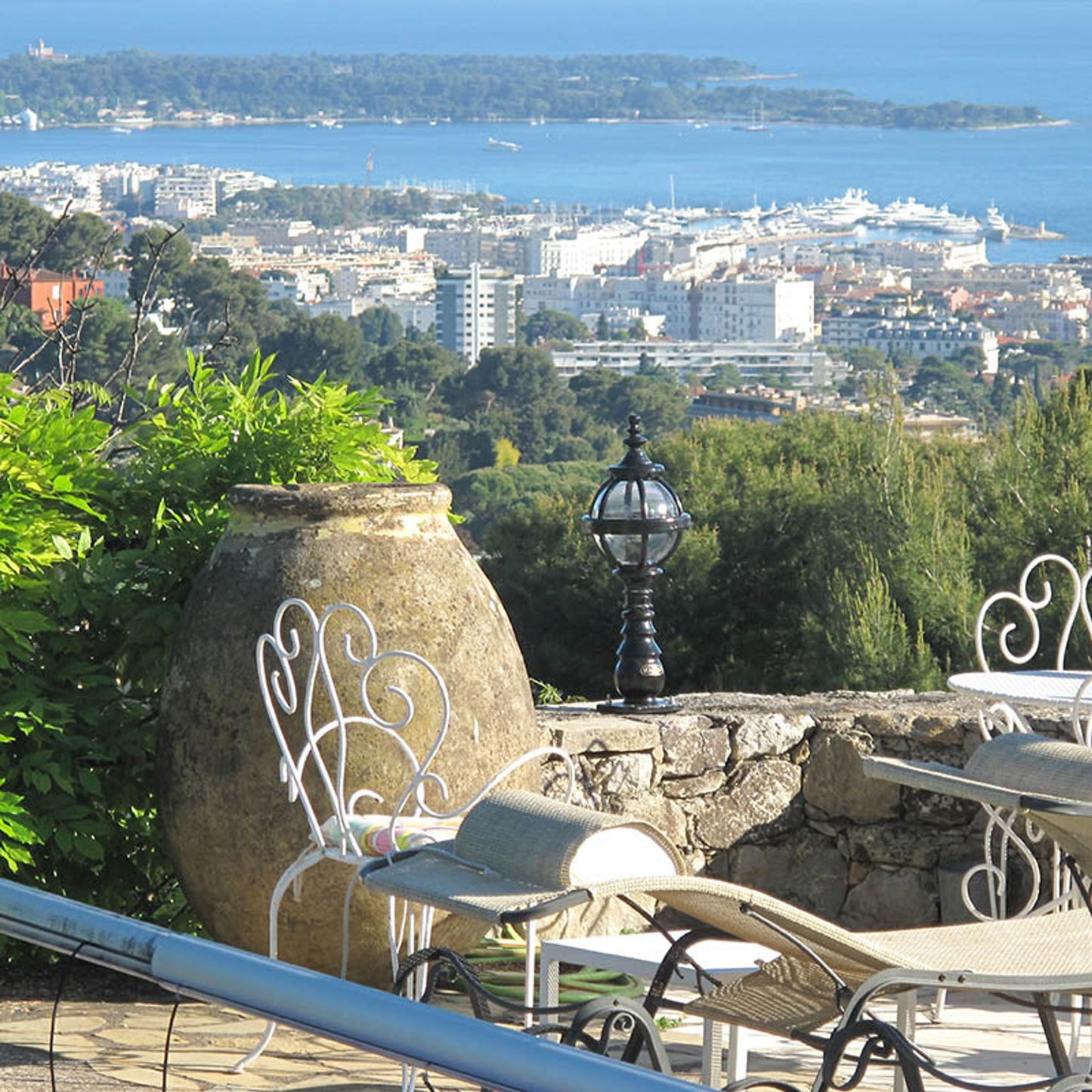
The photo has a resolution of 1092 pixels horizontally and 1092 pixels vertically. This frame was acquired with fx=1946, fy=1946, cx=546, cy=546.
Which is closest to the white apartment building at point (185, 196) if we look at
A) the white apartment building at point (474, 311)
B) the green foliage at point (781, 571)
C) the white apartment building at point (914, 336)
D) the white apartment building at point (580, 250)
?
the white apartment building at point (580, 250)

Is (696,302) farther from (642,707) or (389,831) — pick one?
(389,831)

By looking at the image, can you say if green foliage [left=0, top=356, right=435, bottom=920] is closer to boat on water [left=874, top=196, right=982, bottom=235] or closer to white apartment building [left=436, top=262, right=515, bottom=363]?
white apartment building [left=436, top=262, right=515, bottom=363]

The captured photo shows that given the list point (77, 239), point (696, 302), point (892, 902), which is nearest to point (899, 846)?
point (892, 902)

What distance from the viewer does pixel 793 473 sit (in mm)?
15727

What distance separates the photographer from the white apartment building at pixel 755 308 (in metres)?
83.5

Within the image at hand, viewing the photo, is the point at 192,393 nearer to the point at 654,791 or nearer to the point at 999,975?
the point at 654,791

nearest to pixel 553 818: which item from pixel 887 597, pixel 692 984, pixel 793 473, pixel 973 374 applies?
pixel 692 984

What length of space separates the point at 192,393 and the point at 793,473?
39.6ft

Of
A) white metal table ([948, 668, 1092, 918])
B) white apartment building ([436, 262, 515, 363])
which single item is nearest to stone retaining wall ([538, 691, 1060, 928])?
white metal table ([948, 668, 1092, 918])

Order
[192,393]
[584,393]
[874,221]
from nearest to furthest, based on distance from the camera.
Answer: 1. [192,393]
2. [584,393]
3. [874,221]

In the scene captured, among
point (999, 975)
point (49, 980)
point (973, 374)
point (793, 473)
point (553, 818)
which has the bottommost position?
point (973, 374)

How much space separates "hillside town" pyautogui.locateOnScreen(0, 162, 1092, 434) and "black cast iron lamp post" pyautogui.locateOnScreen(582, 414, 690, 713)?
31852 mm

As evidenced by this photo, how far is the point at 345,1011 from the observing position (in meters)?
0.92

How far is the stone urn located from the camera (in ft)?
10.7
